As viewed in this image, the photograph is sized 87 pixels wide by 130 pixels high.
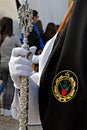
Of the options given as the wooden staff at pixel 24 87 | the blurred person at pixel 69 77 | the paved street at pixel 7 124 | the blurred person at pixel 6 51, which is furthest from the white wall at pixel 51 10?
the blurred person at pixel 69 77

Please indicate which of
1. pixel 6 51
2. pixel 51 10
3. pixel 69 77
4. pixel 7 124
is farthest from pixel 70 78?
pixel 51 10

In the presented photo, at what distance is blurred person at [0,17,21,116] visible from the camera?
14.3 feet

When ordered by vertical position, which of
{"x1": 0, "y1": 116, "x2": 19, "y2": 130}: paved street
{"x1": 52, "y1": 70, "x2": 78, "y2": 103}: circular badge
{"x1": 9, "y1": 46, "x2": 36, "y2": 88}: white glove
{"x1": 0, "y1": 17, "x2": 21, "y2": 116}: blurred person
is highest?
{"x1": 0, "y1": 17, "x2": 21, "y2": 116}: blurred person

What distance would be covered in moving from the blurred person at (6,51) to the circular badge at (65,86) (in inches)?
114

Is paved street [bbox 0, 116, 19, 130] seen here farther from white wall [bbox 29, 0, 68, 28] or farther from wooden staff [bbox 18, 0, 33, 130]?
wooden staff [bbox 18, 0, 33, 130]

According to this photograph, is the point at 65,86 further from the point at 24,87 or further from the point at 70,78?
the point at 24,87

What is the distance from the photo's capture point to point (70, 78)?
137cm

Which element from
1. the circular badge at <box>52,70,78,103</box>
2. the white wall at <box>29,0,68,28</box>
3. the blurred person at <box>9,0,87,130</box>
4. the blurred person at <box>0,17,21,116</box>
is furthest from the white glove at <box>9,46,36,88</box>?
the white wall at <box>29,0,68,28</box>

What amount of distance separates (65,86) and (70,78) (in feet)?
0.12

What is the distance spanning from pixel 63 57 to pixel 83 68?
100 millimetres

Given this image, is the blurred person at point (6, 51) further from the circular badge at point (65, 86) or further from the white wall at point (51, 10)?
the circular badge at point (65, 86)

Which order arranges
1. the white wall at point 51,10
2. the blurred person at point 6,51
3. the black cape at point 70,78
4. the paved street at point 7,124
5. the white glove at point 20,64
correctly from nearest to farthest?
1. the black cape at point 70,78
2. the white glove at point 20,64
3. the paved street at point 7,124
4. the blurred person at point 6,51
5. the white wall at point 51,10

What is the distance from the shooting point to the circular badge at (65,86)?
1354 mm

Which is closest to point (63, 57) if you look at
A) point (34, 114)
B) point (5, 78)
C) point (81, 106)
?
point (81, 106)
